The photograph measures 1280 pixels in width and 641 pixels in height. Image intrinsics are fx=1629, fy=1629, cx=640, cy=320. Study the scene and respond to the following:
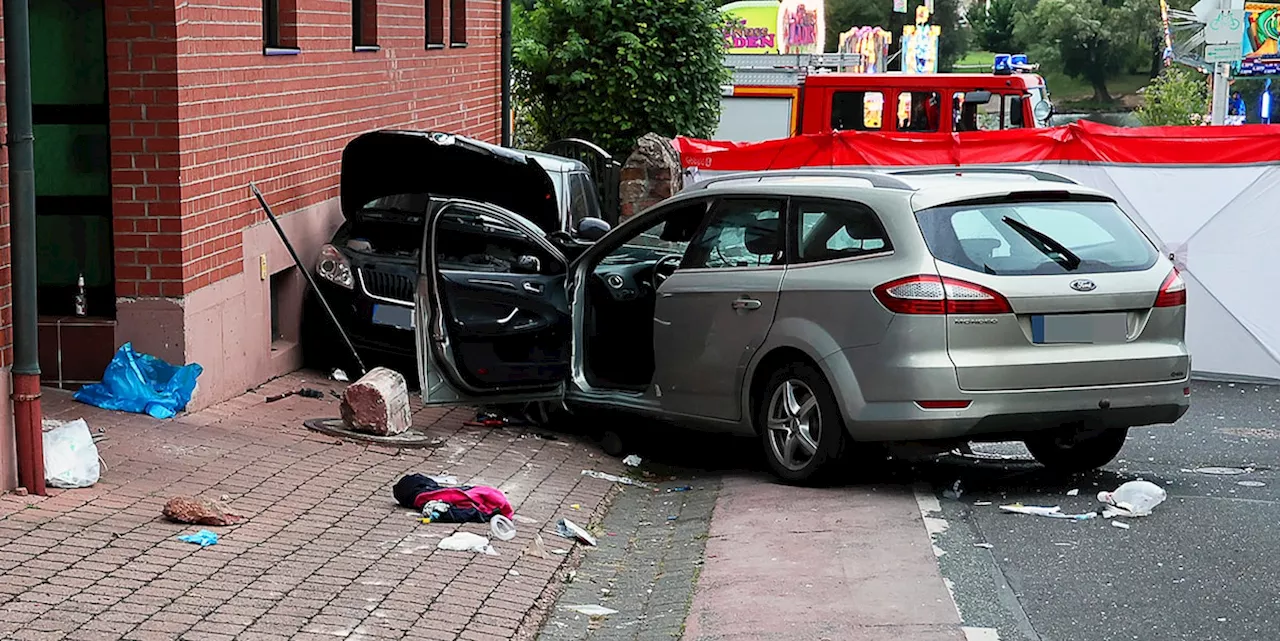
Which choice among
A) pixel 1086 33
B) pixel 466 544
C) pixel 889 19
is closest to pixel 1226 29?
pixel 466 544

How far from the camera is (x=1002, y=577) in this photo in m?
6.50

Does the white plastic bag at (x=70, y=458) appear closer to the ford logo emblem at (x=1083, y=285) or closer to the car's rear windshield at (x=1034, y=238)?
the car's rear windshield at (x=1034, y=238)

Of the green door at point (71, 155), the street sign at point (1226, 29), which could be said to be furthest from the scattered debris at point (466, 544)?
the street sign at point (1226, 29)

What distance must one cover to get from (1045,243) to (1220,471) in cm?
190

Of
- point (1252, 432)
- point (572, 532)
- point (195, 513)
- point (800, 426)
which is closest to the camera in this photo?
point (195, 513)

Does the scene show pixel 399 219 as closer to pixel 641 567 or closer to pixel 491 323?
pixel 491 323

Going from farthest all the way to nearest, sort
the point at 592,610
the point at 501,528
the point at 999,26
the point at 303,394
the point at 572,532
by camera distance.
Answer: the point at 999,26 < the point at 303,394 < the point at 572,532 < the point at 501,528 < the point at 592,610

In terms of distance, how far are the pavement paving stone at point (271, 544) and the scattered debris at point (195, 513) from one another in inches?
1.8

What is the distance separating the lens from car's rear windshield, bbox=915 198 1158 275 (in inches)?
311

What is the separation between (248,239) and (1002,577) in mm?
5955

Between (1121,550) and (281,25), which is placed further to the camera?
(281,25)

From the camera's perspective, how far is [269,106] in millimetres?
11133

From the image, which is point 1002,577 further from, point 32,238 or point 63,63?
point 63,63

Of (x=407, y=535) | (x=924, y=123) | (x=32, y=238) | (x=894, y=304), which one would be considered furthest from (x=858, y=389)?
(x=924, y=123)
